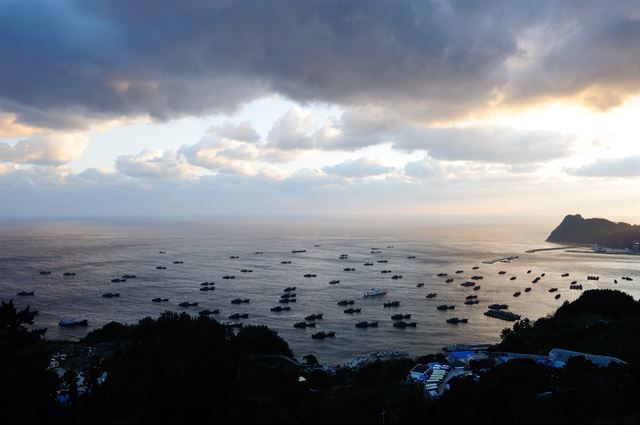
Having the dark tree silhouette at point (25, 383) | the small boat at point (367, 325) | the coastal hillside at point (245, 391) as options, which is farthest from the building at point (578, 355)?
the dark tree silhouette at point (25, 383)

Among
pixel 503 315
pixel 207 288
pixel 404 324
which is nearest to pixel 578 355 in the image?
pixel 404 324

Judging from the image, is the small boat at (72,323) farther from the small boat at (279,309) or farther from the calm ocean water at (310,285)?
the small boat at (279,309)

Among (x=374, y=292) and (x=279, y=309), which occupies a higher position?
(x=374, y=292)

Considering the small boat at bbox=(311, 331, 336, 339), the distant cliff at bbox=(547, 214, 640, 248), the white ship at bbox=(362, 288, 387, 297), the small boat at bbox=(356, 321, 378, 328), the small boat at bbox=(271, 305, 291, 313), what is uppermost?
the distant cliff at bbox=(547, 214, 640, 248)

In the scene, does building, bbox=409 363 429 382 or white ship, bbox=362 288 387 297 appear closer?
building, bbox=409 363 429 382

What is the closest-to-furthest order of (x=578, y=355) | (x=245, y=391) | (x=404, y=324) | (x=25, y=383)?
(x=25, y=383)
(x=245, y=391)
(x=578, y=355)
(x=404, y=324)

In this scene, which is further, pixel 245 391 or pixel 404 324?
pixel 404 324

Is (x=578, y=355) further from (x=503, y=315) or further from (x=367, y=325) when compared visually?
(x=503, y=315)

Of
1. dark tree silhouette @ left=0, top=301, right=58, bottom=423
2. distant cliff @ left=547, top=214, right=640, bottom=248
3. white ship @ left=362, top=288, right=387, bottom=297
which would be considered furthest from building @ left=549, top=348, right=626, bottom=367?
distant cliff @ left=547, top=214, right=640, bottom=248

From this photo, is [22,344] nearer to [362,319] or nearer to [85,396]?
[85,396]

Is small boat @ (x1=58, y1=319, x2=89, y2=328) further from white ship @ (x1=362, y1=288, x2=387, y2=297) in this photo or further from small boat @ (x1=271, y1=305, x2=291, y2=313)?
white ship @ (x1=362, y1=288, x2=387, y2=297)

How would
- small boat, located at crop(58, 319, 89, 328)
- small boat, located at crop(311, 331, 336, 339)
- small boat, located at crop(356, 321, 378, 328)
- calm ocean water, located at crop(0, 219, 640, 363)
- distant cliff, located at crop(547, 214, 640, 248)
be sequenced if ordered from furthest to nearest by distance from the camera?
distant cliff, located at crop(547, 214, 640, 248) → small boat, located at crop(356, 321, 378, 328) → calm ocean water, located at crop(0, 219, 640, 363) → small boat, located at crop(58, 319, 89, 328) → small boat, located at crop(311, 331, 336, 339)

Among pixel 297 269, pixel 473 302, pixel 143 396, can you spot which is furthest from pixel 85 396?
pixel 297 269
